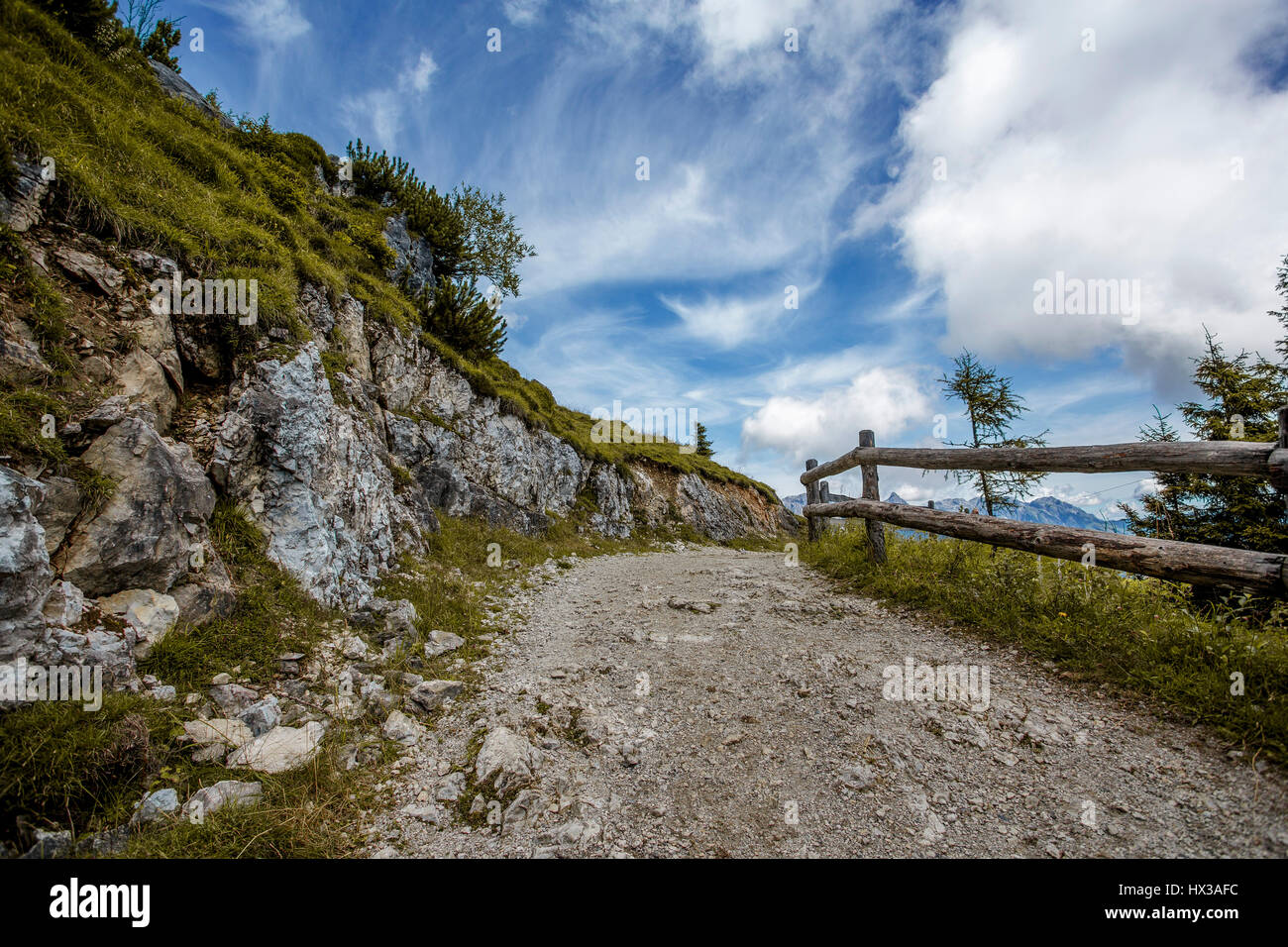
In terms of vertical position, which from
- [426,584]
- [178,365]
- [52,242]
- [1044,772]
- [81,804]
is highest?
[52,242]

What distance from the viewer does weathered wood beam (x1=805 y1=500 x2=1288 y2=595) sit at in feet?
11.5

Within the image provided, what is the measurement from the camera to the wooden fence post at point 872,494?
856 centimetres

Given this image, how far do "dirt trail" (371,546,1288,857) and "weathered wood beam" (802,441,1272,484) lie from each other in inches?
84.9

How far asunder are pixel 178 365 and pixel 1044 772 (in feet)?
32.5

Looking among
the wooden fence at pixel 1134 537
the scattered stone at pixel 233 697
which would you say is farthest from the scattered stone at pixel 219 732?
the wooden fence at pixel 1134 537

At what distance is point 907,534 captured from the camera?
9.20 meters

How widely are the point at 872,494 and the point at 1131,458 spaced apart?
470 cm

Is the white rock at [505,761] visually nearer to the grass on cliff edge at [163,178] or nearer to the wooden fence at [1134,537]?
the grass on cliff edge at [163,178]

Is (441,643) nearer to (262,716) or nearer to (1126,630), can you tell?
(262,716)

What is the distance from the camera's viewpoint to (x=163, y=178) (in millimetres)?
7742

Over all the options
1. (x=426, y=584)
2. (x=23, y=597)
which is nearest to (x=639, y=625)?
(x=426, y=584)

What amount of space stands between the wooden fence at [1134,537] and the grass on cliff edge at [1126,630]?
58cm

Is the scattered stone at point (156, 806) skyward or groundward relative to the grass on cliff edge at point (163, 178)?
groundward
